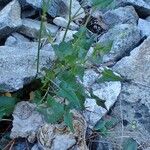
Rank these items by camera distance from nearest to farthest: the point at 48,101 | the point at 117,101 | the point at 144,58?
the point at 48,101 < the point at 117,101 < the point at 144,58

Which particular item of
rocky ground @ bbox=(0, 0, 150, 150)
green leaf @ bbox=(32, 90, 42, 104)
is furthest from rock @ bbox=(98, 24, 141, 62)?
green leaf @ bbox=(32, 90, 42, 104)

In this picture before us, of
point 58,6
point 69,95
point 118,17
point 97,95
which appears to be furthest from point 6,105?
point 118,17

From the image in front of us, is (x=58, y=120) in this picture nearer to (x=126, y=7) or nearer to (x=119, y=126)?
(x=119, y=126)

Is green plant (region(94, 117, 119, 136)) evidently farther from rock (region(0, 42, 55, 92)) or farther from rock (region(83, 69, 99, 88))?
rock (region(0, 42, 55, 92))

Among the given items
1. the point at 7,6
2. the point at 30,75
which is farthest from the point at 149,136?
the point at 7,6

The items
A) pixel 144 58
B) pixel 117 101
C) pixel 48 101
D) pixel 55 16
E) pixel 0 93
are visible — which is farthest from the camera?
pixel 55 16

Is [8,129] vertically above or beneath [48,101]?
beneath

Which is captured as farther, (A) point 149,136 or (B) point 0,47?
(B) point 0,47
